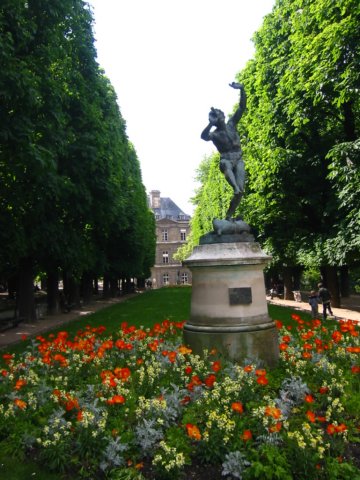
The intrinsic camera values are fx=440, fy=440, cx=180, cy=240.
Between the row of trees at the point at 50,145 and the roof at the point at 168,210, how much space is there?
7785 cm

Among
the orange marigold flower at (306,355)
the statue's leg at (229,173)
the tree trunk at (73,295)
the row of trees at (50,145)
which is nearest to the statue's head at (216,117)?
the statue's leg at (229,173)

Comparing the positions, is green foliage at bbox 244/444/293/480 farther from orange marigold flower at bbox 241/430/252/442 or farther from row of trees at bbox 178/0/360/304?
row of trees at bbox 178/0/360/304

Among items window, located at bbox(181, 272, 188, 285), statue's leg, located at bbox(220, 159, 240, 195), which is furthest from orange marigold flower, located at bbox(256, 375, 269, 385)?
window, located at bbox(181, 272, 188, 285)

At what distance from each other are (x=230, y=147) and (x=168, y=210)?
9666 cm

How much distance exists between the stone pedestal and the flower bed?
0.72 meters

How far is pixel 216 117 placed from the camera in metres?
9.02

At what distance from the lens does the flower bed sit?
15.4ft

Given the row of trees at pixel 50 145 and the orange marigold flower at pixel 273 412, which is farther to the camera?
the row of trees at pixel 50 145

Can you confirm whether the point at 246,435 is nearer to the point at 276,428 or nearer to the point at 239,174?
the point at 276,428

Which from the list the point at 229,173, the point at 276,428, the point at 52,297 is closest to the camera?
the point at 276,428

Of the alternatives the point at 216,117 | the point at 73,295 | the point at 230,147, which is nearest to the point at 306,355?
the point at 230,147

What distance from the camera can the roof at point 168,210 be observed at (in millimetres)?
103800

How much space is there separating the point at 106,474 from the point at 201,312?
13.0 ft

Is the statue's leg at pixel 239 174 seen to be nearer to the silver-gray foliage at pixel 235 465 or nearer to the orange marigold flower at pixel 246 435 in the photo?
the orange marigold flower at pixel 246 435
